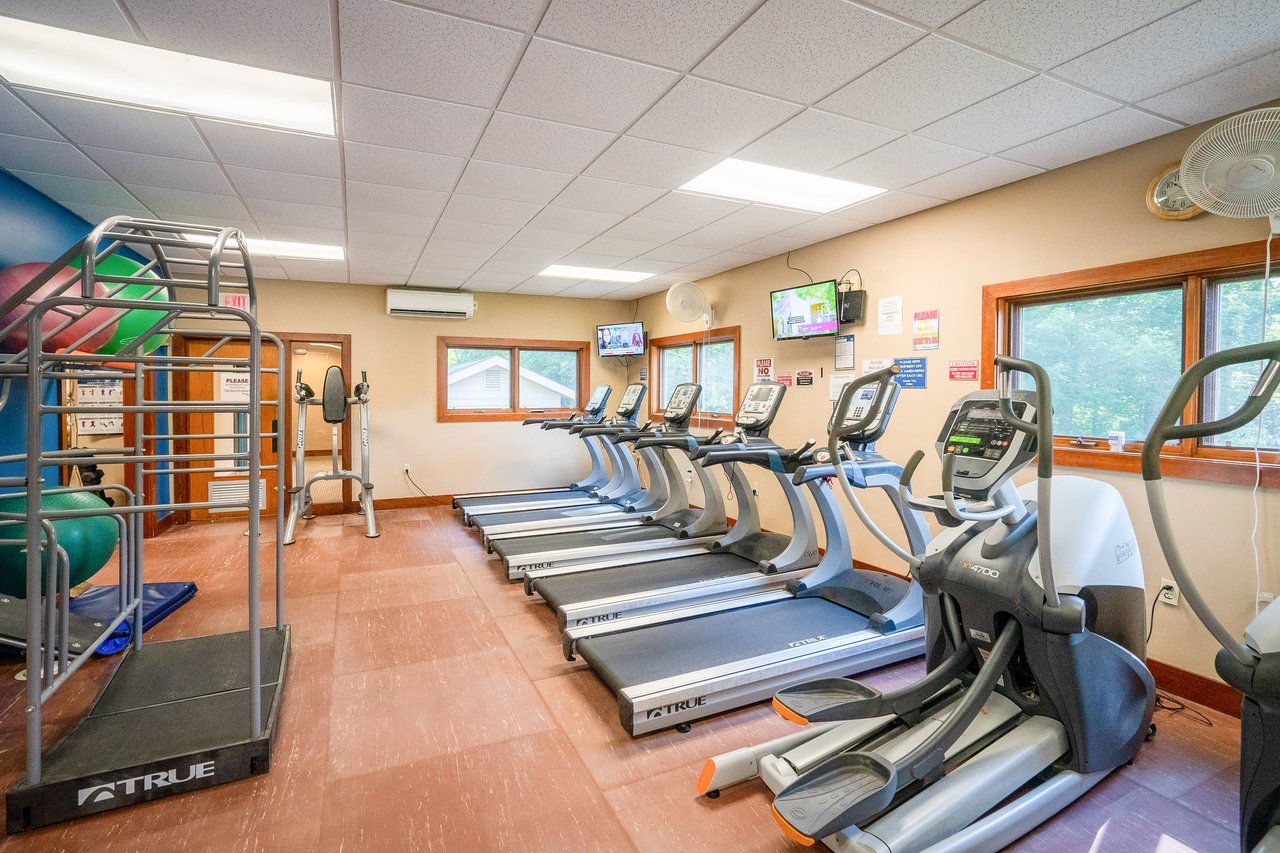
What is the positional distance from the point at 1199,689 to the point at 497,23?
13.1 ft

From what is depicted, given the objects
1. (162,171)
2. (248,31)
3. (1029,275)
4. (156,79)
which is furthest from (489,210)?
(1029,275)

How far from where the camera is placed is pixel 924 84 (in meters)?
2.37

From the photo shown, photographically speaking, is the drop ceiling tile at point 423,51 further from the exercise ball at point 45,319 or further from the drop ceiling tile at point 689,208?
the exercise ball at point 45,319

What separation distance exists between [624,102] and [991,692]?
2661mm

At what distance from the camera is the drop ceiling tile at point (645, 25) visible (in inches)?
75.8

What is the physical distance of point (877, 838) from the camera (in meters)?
1.70

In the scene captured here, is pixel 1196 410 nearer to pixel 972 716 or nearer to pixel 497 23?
pixel 972 716

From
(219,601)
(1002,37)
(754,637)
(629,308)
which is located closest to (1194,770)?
(754,637)

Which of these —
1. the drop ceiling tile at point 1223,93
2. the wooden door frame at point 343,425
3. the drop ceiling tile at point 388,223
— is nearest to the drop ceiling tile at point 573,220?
the drop ceiling tile at point 388,223

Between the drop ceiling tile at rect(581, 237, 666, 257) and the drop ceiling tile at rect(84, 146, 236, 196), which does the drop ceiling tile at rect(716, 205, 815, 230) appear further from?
the drop ceiling tile at rect(84, 146, 236, 196)

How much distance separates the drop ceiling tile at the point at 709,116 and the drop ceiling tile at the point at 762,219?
1.06 m

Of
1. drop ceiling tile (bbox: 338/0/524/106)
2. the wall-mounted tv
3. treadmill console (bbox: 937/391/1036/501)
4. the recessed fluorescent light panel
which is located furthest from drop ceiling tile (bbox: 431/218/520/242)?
treadmill console (bbox: 937/391/1036/501)

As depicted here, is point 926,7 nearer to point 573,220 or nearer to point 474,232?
point 573,220

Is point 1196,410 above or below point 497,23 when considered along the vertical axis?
below
